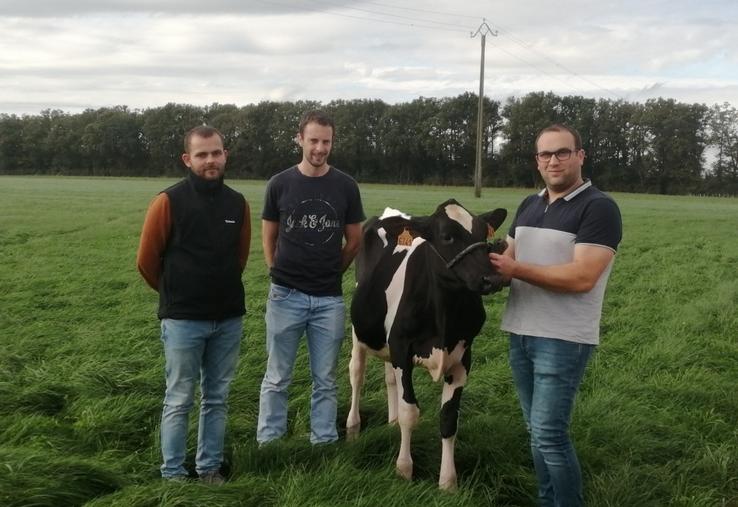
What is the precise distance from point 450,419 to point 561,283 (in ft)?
4.94

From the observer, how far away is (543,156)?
4.05m

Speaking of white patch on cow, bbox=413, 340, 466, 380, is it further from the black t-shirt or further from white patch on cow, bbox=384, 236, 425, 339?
the black t-shirt

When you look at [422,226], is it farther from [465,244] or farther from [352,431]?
[352,431]

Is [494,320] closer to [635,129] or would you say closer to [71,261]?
[71,261]

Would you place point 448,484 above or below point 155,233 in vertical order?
below

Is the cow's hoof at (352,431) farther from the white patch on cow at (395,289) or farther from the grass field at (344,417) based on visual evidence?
the white patch on cow at (395,289)

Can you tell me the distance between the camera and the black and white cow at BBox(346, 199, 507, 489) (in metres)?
4.25

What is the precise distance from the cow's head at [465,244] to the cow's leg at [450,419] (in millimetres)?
932

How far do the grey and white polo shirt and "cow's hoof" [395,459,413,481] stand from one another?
1.34 metres

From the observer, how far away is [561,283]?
382 centimetres

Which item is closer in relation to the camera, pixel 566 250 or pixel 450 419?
pixel 566 250

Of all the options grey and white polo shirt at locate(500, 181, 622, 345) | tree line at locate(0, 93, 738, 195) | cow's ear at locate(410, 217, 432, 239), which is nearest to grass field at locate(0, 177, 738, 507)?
grey and white polo shirt at locate(500, 181, 622, 345)

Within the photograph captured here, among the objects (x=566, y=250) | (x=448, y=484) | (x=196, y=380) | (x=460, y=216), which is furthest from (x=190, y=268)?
(x=566, y=250)

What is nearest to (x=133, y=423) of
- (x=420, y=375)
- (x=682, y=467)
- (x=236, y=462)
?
(x=236, y=462)
